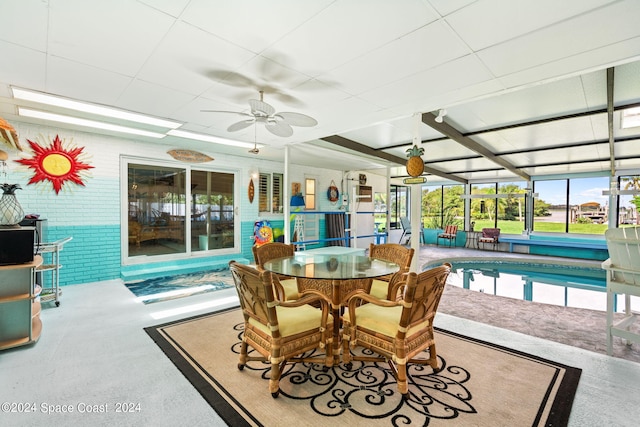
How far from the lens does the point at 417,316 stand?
6.62 ft

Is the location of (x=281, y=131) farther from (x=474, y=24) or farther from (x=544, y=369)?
(x=544, y=369)

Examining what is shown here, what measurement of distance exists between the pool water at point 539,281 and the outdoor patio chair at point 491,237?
7.29 feet

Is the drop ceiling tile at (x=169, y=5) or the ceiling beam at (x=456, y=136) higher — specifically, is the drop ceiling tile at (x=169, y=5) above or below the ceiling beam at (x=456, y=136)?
below

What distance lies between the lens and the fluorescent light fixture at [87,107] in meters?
3.20

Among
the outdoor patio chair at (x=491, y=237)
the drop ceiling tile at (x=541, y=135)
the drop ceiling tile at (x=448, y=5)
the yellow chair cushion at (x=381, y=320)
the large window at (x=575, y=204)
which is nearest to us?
the drop ceiling tile at (x=448, y=5)

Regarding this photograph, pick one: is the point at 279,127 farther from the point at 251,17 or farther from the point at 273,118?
the point at 251,17

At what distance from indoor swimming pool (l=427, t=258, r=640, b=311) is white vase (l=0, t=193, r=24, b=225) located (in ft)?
21.3

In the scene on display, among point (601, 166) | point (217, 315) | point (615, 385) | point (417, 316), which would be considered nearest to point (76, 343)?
point (217, 315)

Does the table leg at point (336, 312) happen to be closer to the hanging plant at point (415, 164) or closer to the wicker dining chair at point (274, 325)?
the wicker dining chair at point (274, 325)

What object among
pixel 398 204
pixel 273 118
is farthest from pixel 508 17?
pixel 398 204

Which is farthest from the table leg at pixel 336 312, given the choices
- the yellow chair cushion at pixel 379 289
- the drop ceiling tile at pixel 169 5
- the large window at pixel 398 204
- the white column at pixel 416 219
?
the large window at pixel 398 204

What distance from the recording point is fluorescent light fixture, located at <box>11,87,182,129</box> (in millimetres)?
3197

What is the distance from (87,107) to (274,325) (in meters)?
3.86

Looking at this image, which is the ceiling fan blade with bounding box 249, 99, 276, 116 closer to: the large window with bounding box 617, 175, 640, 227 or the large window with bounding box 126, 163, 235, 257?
the large window with bounding box 126, 163, 235, 257
